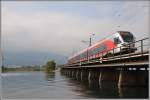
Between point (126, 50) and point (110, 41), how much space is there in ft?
28.5

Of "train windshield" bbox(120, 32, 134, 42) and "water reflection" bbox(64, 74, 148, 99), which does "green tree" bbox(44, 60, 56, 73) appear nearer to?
"train windshield" bbox(120, 32, 134, 42)

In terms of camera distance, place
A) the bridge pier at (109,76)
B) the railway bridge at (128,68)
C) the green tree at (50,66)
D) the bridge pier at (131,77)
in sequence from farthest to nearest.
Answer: the green tree at (50,66), the bridge pier at (109,76), the bridge pier at (131,77), the railway bridge at (128,68)

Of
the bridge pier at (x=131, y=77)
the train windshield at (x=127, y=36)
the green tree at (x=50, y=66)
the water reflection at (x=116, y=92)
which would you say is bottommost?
the green tree at (x=50, y=66)

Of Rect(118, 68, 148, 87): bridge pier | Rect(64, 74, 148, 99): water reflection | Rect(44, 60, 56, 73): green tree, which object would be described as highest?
Rect(118, 68, 148, 87): bridge pier

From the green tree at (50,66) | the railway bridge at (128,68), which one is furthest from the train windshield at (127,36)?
the green tree at (50,66)

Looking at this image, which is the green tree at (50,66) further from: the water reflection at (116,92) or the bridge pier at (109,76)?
the water reflection at (116,92)

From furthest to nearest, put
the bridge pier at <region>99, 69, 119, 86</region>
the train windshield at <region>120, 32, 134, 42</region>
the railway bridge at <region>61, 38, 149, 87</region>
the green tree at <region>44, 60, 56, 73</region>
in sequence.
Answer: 1. the green tree at <region>44, 60, 56, 73</region>
2. the bridge pier at <region>99, 69, 119, 86</region>
3. the train windshield at <region>120, 32, 134, 42</region>
4. the railway bridge at <region>61, 38, 149, 87</region>

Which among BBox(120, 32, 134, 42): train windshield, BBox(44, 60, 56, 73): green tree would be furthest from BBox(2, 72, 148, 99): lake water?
BBox(44, 60, 56, 73): green tree

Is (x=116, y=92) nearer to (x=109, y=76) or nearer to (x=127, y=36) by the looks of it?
(x=127, y=36)

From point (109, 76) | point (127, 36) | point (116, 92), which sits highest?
point (127, 36)

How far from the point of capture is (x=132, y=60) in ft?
94.1

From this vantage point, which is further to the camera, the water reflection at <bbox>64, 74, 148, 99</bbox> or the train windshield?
the train windshield

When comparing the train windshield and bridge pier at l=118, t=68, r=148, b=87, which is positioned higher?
the train windshield

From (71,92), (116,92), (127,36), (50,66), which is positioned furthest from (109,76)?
(50,66)
